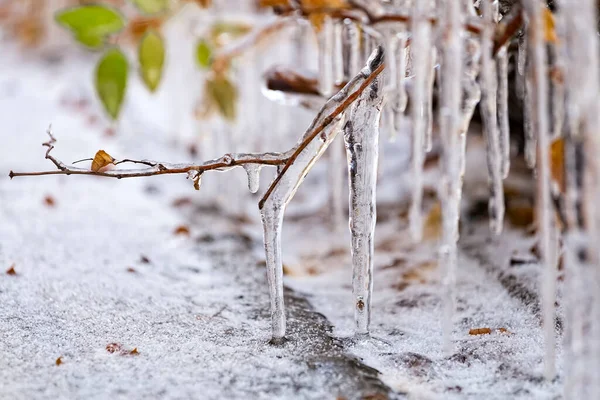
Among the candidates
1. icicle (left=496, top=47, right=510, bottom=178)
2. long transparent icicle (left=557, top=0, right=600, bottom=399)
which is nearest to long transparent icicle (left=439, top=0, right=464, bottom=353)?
long transparent icicle (left=557, top=0, right=600, bottom=399)

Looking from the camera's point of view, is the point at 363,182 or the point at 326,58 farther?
the point at 326,58

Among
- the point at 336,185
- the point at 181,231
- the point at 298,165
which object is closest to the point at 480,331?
the point at 298,165

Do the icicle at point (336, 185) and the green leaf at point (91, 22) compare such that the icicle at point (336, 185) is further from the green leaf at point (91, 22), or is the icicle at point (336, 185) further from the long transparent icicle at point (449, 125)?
the long transparent icicle at point (449, 125)

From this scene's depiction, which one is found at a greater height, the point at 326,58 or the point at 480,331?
the point at 326,58

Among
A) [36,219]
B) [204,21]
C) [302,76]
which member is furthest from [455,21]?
[204,21]

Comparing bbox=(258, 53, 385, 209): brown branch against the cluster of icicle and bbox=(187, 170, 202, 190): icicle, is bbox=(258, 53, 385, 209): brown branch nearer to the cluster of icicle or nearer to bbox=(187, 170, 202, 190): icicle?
the cluster of icicle

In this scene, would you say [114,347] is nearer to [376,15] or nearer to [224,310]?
[224,310]

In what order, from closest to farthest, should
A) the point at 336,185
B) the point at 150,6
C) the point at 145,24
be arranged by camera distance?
Result: the point at 150,6, the point at 145,24, the point at 336,185
